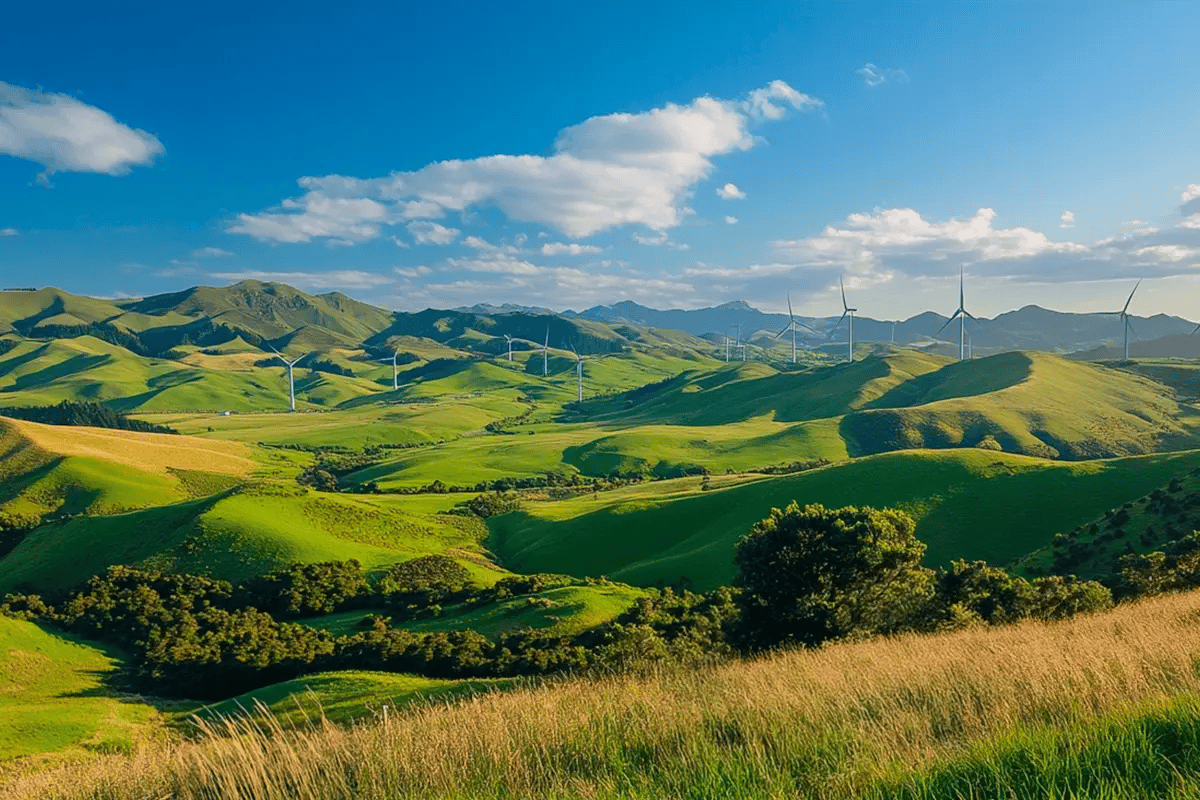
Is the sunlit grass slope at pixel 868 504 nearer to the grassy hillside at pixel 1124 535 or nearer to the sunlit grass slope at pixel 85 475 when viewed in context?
the grassy hillside at pixel 1124 535

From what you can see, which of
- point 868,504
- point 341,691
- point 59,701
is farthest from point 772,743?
point 868,504

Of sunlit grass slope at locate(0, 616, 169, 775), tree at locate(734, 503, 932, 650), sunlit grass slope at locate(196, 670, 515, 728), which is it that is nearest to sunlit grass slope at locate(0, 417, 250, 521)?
sunlit grass slope at locate(0, 616, 169, 775)

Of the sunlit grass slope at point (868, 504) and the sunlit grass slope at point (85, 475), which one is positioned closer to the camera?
the sunlit grass slope at point (868, 504)

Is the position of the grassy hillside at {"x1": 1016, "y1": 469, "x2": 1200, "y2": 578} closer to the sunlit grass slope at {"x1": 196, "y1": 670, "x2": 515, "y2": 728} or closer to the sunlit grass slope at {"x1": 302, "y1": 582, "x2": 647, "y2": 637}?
the sunlit grass slope at {"x1": 302, "y1": 582, "x2": 647, "y2": 637}

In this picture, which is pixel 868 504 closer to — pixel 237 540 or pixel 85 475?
pixel 237 540

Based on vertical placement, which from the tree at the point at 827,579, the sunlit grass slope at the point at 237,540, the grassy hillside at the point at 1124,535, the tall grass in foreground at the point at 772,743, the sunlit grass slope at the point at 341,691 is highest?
the tall grass in foreground at the point at 772,743

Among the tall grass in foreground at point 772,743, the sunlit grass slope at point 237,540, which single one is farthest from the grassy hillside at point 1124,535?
the tall grass in foreground at point 772,743

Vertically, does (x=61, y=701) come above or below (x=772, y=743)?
below
